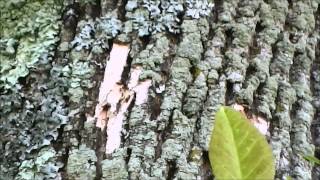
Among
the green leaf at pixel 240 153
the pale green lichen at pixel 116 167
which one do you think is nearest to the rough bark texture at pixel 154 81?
the pale green lichen at pixel 116 167

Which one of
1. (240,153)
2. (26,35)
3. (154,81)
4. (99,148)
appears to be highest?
(26,35)

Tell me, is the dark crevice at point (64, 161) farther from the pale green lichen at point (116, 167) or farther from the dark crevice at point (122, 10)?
the dark crevice at point (122, 10)

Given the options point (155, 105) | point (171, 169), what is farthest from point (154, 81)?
point (171, 169)

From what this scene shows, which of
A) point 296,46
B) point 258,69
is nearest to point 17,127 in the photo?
point 258,69

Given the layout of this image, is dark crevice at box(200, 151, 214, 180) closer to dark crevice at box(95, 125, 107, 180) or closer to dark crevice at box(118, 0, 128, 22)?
dark crevice at box(95, 125, 107, 180)

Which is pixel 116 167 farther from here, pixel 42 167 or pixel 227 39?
pixel 227 39

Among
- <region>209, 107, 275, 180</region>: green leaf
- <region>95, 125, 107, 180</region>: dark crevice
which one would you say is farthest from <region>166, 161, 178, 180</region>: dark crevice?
<region>209, 107, 275, 180</region>: green leaf
